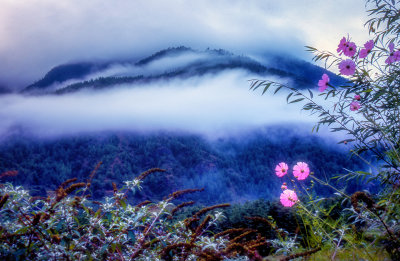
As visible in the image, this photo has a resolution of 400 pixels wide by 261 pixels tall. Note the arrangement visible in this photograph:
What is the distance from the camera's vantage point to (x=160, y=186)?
13.0 metres

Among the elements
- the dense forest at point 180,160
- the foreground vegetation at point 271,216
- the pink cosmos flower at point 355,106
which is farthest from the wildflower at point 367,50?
the dense forest at point 180,160

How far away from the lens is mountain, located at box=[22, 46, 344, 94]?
21.0 metres

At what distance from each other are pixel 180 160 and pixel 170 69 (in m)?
14.9

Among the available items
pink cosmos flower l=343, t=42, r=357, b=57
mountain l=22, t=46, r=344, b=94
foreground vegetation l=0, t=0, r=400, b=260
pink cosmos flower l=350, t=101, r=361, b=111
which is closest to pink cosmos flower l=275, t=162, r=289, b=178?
foreground vegetation l=0, t=0, r=400, b=260

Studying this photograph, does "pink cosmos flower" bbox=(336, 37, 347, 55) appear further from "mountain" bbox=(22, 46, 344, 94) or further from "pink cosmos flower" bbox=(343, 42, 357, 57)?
"mountain" bbox=(22, 46, 344, 94)

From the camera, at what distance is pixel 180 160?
1711cm

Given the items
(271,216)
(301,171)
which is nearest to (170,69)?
(301,171)

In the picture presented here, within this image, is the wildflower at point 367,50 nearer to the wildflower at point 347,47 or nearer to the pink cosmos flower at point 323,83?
the wildflower at point 347,47

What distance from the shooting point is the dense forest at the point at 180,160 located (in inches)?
507

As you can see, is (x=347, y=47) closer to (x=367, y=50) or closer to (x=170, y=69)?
(x=367, y=50)

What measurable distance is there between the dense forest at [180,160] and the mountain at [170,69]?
669 centimetres

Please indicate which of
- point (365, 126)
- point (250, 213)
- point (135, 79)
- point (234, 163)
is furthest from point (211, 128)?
point (365, 126)

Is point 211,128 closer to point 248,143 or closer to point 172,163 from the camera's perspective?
point 248,143

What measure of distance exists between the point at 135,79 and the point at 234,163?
13.9 m
